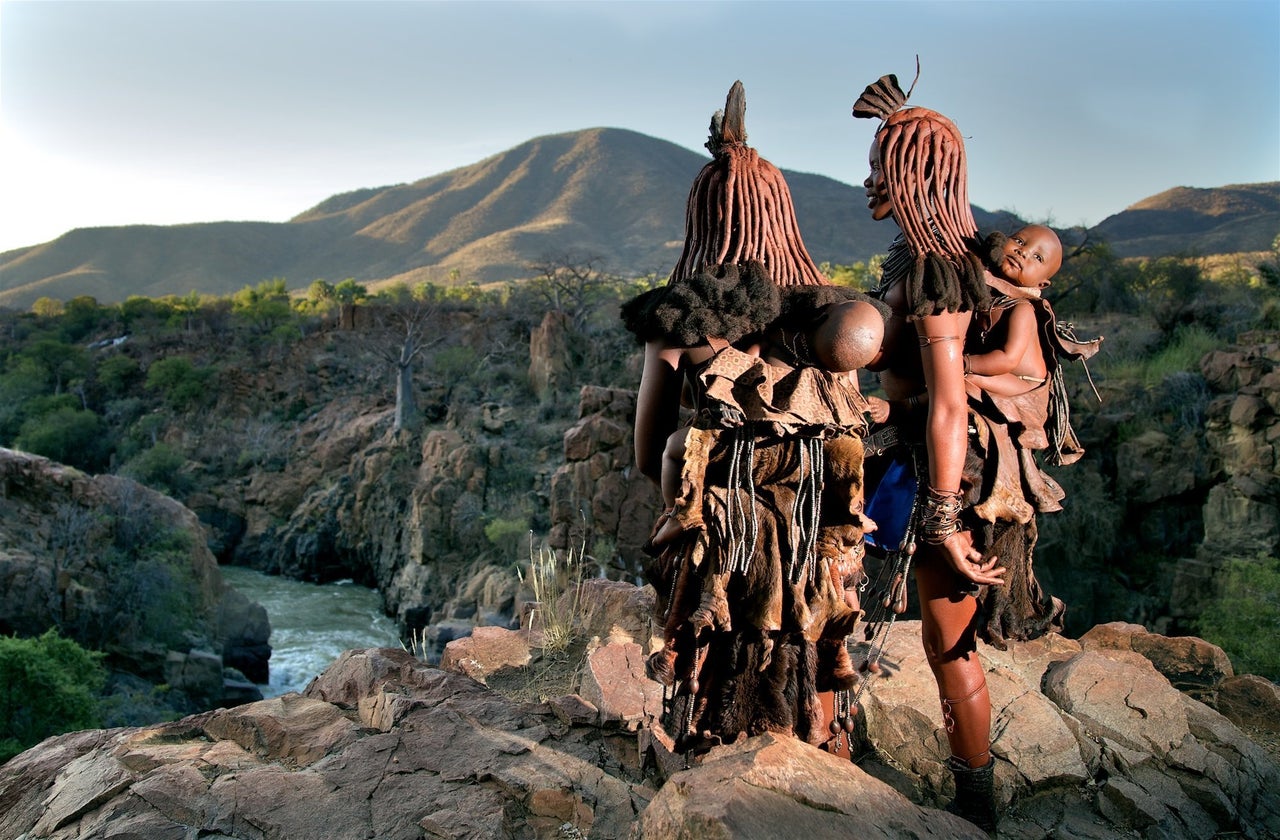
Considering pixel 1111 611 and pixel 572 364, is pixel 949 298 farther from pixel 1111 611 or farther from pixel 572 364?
pixel 572 364

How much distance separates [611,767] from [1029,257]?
2376 mm

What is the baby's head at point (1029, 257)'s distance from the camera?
275 cm

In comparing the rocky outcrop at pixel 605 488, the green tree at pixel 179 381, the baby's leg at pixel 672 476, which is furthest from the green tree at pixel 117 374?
the baby's leg at pixel 672 476

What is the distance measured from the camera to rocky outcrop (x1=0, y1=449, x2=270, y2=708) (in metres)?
10.8

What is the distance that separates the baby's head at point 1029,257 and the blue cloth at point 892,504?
2.34ft

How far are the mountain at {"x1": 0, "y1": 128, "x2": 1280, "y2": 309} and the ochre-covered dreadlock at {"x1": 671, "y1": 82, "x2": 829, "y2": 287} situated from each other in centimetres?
4686

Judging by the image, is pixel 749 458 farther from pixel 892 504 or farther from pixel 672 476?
pixel 892 504

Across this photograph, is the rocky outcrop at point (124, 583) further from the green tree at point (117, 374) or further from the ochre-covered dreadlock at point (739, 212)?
the green tree at point (117, 374)

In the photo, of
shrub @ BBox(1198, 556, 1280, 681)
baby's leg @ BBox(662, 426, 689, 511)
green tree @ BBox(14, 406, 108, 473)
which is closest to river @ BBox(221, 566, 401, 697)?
green tree @ BBox(14, 406, 108, 473)

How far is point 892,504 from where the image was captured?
113 inches

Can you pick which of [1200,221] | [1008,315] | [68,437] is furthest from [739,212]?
[1200,221]

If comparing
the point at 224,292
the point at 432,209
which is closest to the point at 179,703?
the point at 224,292

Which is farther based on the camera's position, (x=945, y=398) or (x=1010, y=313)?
(x=1010, y=313)

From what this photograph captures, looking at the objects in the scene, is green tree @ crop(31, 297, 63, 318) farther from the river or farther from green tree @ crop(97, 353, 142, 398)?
the river
